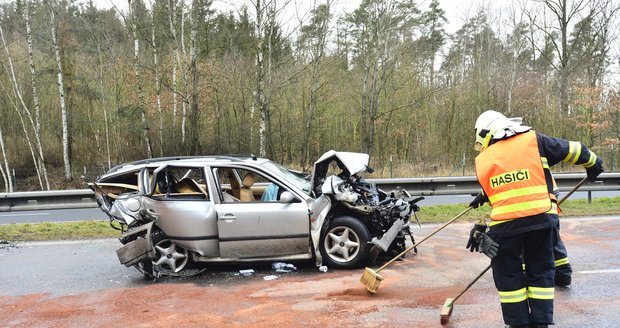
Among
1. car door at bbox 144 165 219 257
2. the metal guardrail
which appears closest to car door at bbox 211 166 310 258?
car door at bbox 144 165 219 257

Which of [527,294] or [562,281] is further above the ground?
[527,294]

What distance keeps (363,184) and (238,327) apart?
2958 mm

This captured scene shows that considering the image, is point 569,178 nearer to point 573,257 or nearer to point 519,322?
point 573,257

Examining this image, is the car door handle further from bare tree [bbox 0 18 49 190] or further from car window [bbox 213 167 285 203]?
bare tree [bbox 0 18 49 190]

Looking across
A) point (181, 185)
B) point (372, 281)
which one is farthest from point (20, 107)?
point (372, 281)

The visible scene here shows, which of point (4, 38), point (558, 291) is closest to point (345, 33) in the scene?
point (4, 38)

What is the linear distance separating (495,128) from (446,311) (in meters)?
1.71

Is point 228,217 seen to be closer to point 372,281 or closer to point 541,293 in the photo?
point 372,281

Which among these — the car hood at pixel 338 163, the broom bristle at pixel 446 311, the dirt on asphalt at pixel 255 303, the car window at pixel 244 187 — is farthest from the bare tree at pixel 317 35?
the broom bristle at pixel 446 311

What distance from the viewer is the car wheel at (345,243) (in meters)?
6.16

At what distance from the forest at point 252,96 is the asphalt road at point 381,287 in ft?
51.4

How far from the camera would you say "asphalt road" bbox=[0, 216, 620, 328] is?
4613 millimetres

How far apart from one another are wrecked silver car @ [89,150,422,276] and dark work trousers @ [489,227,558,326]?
2160 millimetres

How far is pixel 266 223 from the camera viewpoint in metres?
6.18
